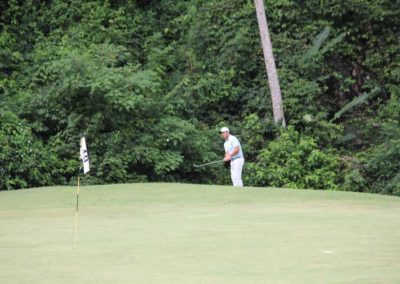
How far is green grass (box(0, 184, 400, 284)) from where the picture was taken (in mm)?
8305

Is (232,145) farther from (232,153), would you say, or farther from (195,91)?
(195,91)

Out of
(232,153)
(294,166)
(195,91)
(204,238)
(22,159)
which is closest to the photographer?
(204,238)

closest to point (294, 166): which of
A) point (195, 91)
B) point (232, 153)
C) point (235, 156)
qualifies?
point (235, 156)

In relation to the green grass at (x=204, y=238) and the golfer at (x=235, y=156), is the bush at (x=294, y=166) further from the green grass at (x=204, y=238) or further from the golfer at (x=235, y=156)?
the green grass at (x=204, y=238)

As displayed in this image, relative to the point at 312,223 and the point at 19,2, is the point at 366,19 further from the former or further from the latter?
the point at 312,223

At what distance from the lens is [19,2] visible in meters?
28.8

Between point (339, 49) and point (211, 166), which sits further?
point (339, 49)

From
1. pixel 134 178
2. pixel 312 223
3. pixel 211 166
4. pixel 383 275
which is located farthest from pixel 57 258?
pixel 211 166

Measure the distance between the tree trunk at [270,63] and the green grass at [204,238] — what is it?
8.27 meters

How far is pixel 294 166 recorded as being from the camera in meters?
23.7

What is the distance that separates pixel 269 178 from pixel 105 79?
483 centimetres

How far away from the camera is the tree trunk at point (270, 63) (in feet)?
84.3

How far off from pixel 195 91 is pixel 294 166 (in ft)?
16.5

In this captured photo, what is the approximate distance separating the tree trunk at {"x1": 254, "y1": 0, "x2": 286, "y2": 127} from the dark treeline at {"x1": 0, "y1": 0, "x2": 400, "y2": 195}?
15.1 inches
